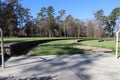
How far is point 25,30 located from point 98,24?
27.9 meters

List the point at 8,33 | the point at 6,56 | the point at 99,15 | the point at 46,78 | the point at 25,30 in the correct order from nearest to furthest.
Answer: the point at 46,78, the point at 6,56, the point at 8,33, the point at 25,30, the point at 99,15

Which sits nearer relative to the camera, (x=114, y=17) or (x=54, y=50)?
(x=54, y=50)

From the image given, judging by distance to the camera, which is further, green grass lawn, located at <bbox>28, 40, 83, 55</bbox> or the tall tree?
the tall tree

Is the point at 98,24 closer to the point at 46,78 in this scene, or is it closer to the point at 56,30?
the point at 56,30

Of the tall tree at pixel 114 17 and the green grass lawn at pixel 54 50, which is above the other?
the tall tree at pixel 114 17

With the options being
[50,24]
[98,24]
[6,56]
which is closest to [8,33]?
[50,24]

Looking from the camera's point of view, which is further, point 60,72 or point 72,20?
point 72,20

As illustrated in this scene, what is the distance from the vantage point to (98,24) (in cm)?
8538

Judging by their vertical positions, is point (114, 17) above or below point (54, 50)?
above

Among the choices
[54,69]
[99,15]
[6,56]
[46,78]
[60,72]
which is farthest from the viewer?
[99,15]

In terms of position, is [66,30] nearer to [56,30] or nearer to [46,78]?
[56,30]

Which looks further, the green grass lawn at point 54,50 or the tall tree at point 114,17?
the tall tree at point 114,17

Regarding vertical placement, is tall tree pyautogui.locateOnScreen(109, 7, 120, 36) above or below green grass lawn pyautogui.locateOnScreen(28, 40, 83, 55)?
above

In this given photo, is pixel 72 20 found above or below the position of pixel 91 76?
above
